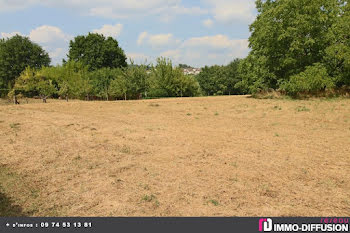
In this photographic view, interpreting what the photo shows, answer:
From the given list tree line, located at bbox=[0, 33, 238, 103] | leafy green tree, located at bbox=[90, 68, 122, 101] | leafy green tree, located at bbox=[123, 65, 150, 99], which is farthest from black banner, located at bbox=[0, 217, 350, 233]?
leafy green tree, located at bbox=[90, 68, 122, 101]

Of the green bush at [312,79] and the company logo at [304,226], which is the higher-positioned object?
the green bush at [312,79]

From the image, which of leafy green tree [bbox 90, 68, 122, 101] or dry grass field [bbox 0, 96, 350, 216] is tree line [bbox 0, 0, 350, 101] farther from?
dry grass field [bbox 0, 96, 350, 216]

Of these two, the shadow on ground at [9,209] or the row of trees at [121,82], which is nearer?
the shadow on ground at [9,209]

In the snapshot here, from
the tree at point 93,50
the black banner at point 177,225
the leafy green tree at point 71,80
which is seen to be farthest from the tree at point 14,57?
the black banner at point 177,225

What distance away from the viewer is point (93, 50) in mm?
51969

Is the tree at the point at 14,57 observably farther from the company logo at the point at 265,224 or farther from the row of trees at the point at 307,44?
the company logo at the point at 265,224

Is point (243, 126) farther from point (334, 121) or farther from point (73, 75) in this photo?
point (73, 75)

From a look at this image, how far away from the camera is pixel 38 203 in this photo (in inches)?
203

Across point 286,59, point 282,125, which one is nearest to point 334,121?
point 282,125

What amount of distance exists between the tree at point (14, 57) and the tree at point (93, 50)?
27.1ft

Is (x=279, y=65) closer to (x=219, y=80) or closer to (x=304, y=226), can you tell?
(x=304, y=226)

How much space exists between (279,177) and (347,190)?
4.89 ft

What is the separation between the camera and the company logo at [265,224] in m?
4.02

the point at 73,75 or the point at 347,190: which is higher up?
the point at 73,75
